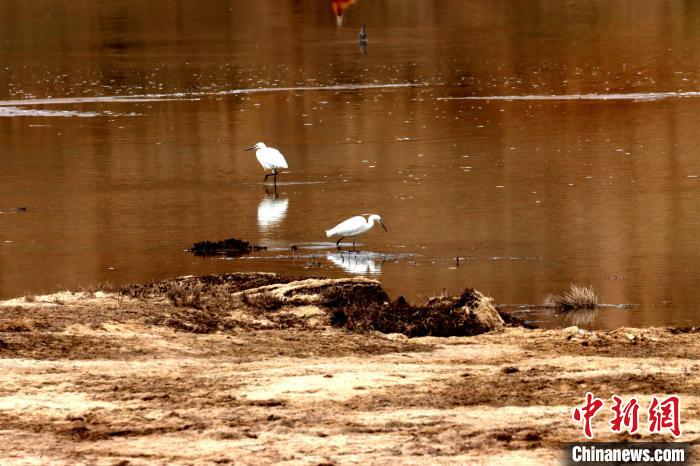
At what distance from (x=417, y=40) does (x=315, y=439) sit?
5694 centimetres

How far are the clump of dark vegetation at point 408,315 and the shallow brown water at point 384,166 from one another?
1.34m

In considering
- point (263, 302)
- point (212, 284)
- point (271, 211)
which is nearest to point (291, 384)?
point (263, 302)

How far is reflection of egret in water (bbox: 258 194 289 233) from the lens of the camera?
19812mm

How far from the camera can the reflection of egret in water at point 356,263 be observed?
16234mm

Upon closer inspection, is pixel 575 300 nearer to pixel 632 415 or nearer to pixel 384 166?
pixel 632 415

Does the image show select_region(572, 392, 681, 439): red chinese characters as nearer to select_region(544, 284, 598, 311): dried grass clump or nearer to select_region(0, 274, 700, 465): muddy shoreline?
select_region(0, 274, 700, 465): muddy shoreline

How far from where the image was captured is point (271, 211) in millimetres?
20969

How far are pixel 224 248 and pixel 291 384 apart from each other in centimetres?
847

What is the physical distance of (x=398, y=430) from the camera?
849 cm

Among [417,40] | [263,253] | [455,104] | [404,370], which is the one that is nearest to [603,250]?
[263,253]

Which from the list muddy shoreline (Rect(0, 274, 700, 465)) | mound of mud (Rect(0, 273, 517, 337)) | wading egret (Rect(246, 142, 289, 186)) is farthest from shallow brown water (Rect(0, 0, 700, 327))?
muddy shoreline (Rect(0, 274, 700, 465))

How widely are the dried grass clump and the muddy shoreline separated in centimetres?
167

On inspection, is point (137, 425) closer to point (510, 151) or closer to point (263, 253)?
point (263, 253)

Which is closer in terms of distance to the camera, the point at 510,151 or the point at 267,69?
the point at 510,151
